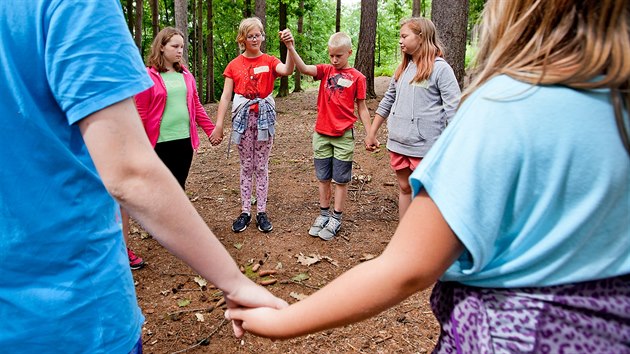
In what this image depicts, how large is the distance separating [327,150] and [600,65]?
4272mm

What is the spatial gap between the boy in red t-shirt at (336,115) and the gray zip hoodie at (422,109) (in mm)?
469

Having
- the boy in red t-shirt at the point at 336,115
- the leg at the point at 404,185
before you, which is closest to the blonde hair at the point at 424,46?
the boy in red t-shirt at the point at 336,115

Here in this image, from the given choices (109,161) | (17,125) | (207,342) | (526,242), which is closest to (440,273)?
(526,242)

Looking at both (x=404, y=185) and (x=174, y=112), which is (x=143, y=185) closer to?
(x=174, y=112)

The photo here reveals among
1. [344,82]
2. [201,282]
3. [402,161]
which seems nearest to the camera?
[201,282]

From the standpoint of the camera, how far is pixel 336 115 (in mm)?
4977

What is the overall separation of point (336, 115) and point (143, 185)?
157 inches

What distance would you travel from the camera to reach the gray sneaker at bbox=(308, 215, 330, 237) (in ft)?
16.8

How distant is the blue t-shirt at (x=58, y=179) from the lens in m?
1.00

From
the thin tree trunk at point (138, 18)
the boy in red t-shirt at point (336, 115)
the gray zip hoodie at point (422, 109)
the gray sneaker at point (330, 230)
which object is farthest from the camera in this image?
the thin tree trunk at point (138, 18)

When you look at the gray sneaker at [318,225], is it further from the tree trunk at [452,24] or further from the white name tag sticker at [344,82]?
the tree trunk at [452,24]

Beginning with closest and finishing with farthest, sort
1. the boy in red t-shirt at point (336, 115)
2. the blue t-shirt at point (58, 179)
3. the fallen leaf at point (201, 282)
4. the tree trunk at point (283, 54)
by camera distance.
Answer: the blue t-shirt at point (58, 179) < the fallen leaf at point (201, 282) < the boy in red t-shirt at point (336, 115) < the tree trunk at point (283, 54)

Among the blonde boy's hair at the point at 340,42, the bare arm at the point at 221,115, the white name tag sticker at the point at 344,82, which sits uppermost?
the blonde boy's hair at the point at 340,42

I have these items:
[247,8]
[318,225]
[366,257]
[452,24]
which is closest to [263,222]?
[318,225]
